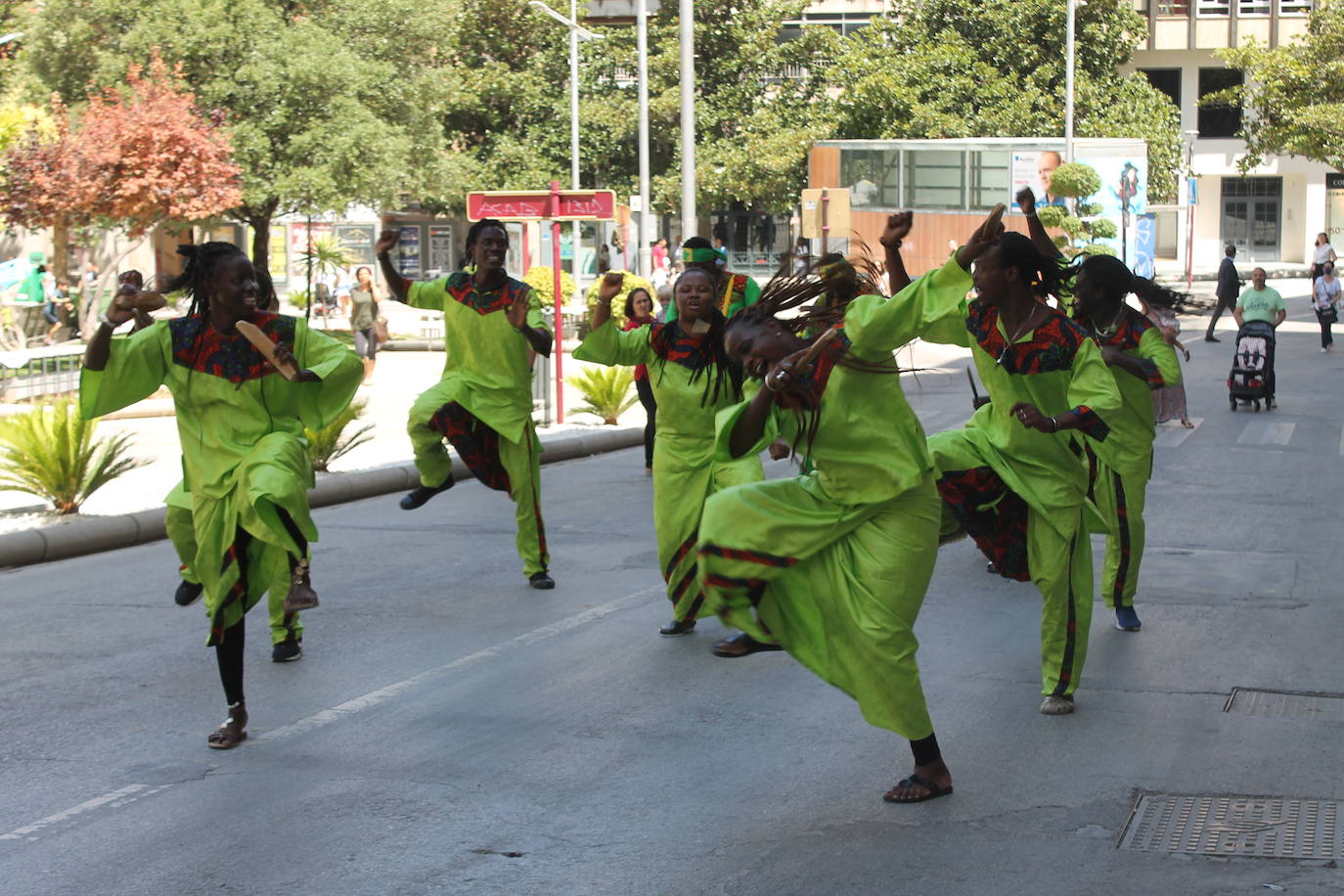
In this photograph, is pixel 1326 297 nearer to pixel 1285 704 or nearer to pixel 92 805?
pixel 1285 704

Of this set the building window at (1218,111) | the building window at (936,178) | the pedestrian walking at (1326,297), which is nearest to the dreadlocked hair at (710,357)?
the pedestrian walking at (1326,297)

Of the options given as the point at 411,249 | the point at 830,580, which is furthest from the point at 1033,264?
the point at 411,249

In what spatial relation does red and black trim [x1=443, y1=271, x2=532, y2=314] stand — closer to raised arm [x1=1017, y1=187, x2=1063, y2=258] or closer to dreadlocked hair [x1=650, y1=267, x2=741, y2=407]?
dreadlocked hair [x1=650, y1=267, x2=741, y2=407]

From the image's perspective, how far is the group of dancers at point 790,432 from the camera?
5.48m

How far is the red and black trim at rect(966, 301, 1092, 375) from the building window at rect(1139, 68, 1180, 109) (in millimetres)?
60692

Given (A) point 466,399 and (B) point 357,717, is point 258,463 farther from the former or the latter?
(A) point 466,399

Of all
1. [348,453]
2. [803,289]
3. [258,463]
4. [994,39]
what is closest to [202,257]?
[258,463]

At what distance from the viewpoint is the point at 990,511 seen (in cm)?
691

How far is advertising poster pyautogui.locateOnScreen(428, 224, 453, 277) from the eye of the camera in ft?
176

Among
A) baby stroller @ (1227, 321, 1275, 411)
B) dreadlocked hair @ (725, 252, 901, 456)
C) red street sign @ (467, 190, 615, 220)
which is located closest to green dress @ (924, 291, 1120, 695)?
dreadlocked hair @ (725, 252, 901, 456)

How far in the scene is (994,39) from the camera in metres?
46.3

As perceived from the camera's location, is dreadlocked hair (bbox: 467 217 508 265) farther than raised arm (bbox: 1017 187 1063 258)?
Yes

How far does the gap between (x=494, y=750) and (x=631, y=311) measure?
9.37 ft

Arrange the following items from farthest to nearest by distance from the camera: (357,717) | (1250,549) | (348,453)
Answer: (348,453), (1250,549), (357,717)
